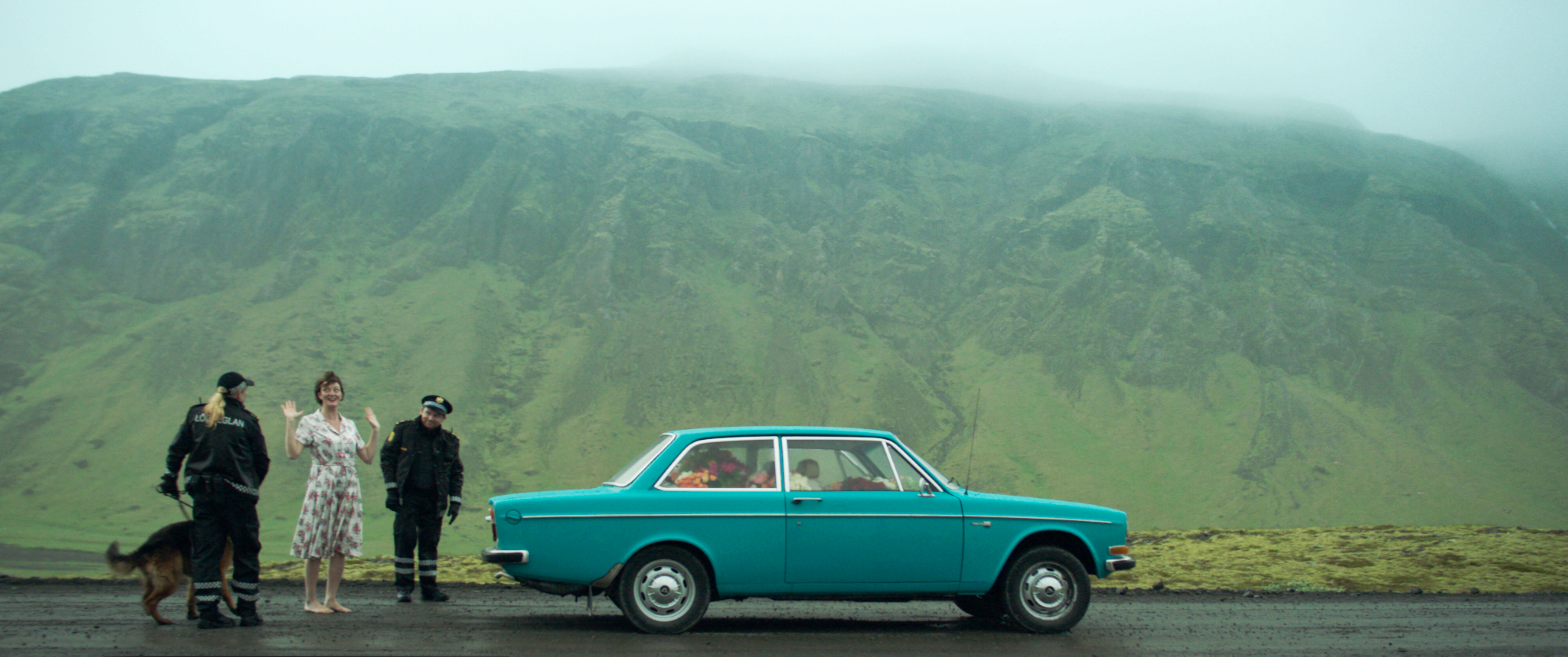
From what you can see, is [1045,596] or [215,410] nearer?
[215,410]

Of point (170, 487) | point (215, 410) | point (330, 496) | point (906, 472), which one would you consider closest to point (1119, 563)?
point (906, 472)

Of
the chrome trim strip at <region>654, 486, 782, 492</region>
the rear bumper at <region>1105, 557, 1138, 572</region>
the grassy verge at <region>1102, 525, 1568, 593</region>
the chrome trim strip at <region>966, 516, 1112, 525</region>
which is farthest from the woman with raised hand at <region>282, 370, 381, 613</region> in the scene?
the grassy verge at <region>1102, 525, 1568, 593</region>

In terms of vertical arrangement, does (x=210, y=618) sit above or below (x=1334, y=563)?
above

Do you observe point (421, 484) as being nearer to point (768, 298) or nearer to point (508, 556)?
point (508, 556)

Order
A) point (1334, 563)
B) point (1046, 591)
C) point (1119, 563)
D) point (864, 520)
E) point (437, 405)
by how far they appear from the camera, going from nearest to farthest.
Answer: point (864, 520)
point (1046, 591)
point (1119, 563)
point (437, 405)
point (1334, 563)

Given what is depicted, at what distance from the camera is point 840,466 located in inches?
329

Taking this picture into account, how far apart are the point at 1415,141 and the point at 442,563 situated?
117 meters

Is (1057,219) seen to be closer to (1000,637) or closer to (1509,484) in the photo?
(1509,484)

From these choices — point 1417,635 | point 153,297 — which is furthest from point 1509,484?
point 153,297

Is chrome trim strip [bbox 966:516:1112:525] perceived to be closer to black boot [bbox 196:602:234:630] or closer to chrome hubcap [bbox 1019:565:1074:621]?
chrome hubcap [bbox 1019:565:1074:621]

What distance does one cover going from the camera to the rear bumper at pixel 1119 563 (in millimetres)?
8617

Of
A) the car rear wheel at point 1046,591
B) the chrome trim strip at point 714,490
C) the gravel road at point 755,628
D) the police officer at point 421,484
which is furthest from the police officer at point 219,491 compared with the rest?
the car rear wheel at point 1046,591

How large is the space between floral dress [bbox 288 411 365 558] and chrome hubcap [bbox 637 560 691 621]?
257 cm

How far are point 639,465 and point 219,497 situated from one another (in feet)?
10.5
